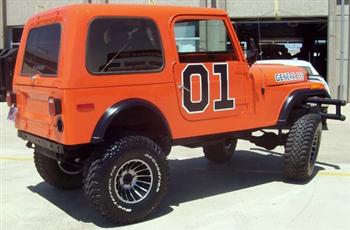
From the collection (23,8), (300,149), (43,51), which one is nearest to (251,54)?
(300,149)

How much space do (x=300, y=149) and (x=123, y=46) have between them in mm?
2632

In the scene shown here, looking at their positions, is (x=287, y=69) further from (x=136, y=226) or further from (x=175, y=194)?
(x=136, y=226)

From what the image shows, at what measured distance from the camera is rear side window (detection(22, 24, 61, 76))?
17.4 feet

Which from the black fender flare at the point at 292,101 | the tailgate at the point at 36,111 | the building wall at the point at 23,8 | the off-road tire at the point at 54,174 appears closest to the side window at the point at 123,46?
the tailgate at the point at 36,111

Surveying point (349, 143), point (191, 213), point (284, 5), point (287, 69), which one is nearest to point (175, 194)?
point (191, 213)

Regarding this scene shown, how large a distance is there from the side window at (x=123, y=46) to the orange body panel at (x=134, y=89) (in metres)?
0.06

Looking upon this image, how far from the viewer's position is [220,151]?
26.3ft

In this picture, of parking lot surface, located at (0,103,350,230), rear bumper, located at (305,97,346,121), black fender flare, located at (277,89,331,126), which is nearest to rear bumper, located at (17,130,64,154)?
parking lot surface, located at (0,103,350,230)

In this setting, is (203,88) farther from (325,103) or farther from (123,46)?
(325,103)

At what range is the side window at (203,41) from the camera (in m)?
5.71

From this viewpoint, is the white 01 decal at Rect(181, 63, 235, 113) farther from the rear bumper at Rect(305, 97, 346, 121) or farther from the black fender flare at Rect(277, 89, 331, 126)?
the rear bumper at Rect(305, 97, 346, 121)

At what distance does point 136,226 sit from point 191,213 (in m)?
0.65

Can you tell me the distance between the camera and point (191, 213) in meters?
5.63

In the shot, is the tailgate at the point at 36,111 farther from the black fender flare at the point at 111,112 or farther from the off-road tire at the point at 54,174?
the off-road tire at the point at 54,174
